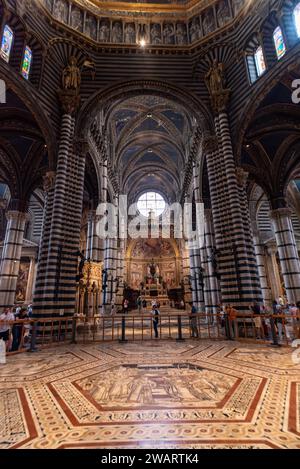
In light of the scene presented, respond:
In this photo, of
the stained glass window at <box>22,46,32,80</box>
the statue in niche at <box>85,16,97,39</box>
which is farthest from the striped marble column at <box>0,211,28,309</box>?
the statue in niche at <box>85,16,97,39</box>

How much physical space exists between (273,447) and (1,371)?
572 centimetres

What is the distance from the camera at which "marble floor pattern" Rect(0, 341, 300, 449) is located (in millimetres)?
2486

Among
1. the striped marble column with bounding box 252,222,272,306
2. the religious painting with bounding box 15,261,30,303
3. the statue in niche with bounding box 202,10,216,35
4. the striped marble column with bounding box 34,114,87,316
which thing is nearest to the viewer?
the striped marble column with bounding box 34,114,87,316

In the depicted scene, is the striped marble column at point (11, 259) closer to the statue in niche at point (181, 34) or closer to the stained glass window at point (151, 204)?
the statue in niche at point (181, 34)

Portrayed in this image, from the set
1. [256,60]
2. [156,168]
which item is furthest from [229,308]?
[156,168]

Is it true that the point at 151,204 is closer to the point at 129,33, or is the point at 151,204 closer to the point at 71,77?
the point at 129,33

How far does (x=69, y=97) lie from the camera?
12547mm

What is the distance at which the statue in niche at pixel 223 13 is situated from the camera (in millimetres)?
14164

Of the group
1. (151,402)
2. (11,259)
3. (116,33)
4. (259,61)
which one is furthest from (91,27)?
(151,402)

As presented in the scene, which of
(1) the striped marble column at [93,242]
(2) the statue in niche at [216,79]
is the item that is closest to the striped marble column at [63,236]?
(1) the striped marble column at [93,242]

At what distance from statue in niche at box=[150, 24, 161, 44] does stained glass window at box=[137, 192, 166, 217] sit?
84.6ft

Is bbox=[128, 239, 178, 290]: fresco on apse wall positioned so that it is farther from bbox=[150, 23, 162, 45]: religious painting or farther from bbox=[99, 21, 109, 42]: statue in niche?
bbox=[99, 21, 109, 42]: statue in niche

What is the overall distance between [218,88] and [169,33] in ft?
22.8

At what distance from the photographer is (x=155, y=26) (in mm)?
16016
